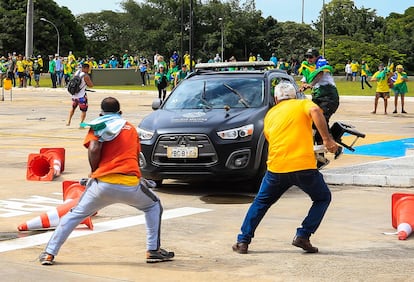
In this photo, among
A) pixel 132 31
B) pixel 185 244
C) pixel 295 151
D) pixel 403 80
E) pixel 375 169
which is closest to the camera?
pixel 295 151

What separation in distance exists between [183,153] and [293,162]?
3.69m

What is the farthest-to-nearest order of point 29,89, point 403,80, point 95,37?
point 95,37 < point 29,89 < point 403,80

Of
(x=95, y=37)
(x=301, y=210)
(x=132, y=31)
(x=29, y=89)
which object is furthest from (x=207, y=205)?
(x=95, y=37)

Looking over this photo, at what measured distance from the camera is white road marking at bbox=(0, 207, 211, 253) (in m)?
7.90

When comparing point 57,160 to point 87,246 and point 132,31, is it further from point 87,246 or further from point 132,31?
point 132,31

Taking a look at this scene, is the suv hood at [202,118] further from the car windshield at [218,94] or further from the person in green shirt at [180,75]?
the person in green shirt at [180,75]

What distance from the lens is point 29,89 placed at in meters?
47.2

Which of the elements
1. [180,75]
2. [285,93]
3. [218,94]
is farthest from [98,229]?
[180,75]

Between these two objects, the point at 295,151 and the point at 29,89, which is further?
the point at 29,89

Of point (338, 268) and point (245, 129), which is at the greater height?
point (245, 129)

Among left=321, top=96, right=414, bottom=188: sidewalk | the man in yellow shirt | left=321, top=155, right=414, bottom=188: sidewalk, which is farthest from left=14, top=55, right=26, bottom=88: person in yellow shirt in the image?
the man in yellow shirt

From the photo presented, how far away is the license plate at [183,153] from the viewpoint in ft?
35.8

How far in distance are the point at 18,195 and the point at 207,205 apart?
8.34 ft

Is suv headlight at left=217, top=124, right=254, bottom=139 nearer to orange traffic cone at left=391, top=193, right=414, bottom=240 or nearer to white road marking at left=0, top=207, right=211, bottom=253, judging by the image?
white road marking at left=0, top=207, right=211, bottom=253
